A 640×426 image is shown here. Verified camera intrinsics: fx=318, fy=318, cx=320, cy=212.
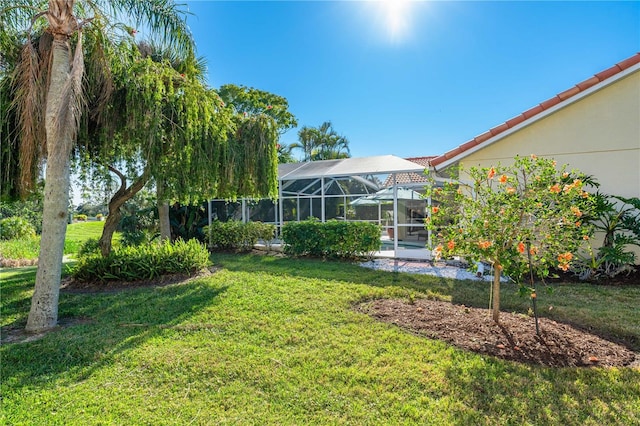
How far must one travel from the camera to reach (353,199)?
1457cm

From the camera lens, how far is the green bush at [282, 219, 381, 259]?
35.7 feet

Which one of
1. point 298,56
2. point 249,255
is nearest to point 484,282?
point 249,255

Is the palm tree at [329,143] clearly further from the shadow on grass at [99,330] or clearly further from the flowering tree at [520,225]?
the flowering tree at [520,225]

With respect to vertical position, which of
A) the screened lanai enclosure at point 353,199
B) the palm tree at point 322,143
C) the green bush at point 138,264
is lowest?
the green bush at point 138,264

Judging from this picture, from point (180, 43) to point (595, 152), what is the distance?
11.0 metres

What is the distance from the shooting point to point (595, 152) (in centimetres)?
871

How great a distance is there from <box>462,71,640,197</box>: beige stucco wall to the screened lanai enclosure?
4.03m

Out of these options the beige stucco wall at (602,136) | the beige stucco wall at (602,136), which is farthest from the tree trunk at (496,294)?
the beige stucco wall at (602,136)

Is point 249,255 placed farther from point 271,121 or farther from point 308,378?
point 308,378

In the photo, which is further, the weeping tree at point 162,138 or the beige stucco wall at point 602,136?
the beige stucco wall at point 602,136

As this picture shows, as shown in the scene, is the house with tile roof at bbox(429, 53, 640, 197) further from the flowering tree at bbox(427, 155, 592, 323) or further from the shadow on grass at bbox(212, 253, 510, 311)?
the flowering tree at bbox(427, 155, 592, 323)

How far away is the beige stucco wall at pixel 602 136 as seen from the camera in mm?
8344

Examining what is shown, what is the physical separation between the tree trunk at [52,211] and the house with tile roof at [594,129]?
8293 mm

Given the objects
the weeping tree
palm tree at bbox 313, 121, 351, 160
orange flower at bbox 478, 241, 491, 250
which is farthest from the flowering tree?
palm tree at bbox 313, 121, 351, 160
